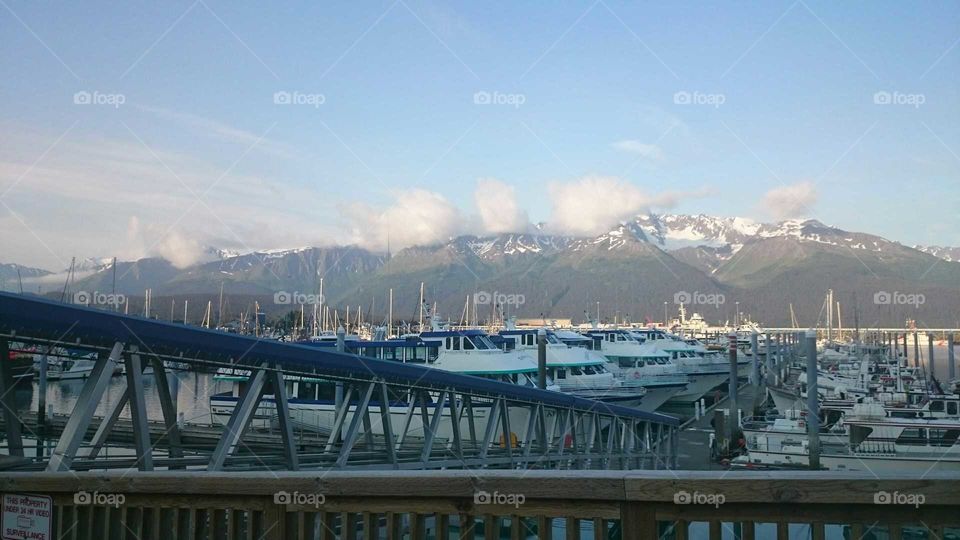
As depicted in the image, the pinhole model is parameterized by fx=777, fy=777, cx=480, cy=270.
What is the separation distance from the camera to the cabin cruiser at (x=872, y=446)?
23.9m

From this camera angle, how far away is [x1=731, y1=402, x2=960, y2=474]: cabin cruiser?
939 inches

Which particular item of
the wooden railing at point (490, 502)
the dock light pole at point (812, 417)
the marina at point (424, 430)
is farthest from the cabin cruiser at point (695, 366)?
the wooden railing at point (490, 502)

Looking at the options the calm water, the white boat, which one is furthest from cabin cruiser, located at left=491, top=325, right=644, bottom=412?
the calm water

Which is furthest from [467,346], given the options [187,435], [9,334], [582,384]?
[9,334]

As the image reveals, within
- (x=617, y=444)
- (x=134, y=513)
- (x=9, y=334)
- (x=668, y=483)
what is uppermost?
(x=9, y=334)

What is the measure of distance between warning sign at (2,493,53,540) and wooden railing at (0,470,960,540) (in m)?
0.05

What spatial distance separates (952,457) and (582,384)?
2146 cm

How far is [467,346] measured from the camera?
125 ft

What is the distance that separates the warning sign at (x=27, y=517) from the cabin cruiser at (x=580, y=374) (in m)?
37.5

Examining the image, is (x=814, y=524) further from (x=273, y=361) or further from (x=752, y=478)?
(x=273, y=361)

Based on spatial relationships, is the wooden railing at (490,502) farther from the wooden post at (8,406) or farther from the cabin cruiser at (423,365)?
the cabin cruiser at (423,365)

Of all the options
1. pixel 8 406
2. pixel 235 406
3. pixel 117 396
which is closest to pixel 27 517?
pixel 8 406

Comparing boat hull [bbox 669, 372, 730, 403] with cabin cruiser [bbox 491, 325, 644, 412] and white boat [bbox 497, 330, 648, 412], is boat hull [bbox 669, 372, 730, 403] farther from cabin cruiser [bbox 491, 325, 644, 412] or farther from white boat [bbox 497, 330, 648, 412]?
cabin cruiser [bbox 491, 325, 644, 412]

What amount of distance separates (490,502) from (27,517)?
281 cm
